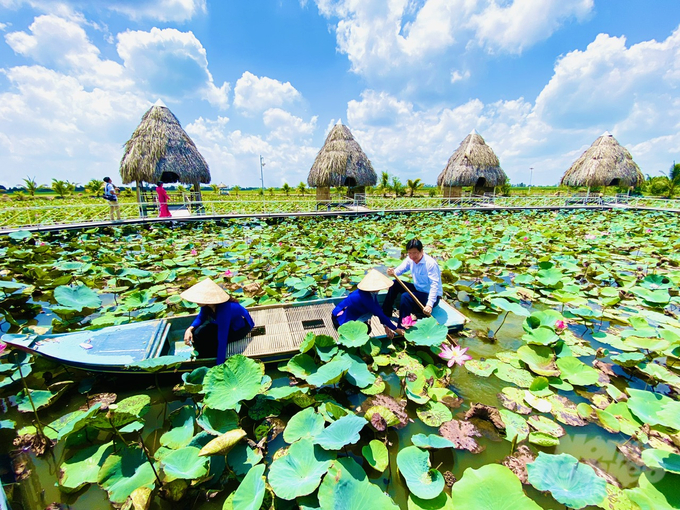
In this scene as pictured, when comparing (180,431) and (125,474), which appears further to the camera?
(180,431)

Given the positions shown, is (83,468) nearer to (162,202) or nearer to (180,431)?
(180,431)

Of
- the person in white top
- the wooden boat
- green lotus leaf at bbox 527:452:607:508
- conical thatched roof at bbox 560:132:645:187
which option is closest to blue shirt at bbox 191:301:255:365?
the wooden boat

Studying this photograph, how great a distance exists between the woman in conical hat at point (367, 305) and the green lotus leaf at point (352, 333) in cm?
24

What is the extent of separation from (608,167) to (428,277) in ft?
61.2

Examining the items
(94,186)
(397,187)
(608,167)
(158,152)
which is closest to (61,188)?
(94,186)

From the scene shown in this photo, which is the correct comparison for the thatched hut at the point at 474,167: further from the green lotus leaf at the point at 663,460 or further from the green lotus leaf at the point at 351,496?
the green lotus leaf at the point at 351,496

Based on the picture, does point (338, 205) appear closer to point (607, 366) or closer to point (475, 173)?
point (475, 173)

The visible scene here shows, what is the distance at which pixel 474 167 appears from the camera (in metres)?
16.0

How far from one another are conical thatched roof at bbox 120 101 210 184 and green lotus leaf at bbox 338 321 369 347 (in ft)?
36.0

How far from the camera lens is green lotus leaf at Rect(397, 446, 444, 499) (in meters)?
1.32

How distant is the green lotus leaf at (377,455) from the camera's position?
1528 millimetres

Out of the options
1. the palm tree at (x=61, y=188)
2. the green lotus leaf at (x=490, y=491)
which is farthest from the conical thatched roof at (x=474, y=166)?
the palm tree at (x=61, y=188)

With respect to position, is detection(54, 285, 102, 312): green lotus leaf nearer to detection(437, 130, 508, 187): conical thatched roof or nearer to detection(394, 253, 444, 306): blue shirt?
detection(394, 253, 444, 306): blue shirt

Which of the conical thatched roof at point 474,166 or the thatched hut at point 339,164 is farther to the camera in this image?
the conical thatched roof at point 474,166
